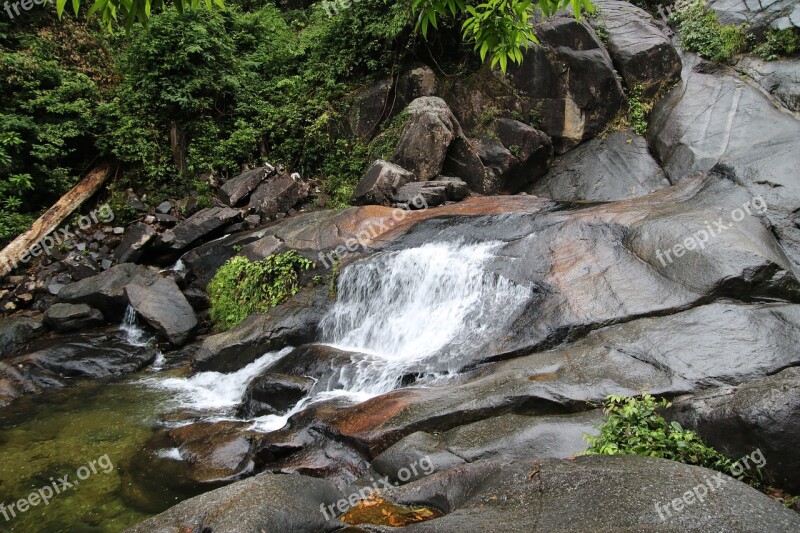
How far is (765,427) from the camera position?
3.51m

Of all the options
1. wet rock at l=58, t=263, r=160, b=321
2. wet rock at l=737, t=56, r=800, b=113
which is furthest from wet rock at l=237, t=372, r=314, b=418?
wet rock at l=737, t=56, r=800, b=113

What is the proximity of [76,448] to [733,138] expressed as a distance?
14.2 m

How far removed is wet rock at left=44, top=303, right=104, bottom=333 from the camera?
10.4 meters

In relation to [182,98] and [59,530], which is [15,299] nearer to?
[182,98]

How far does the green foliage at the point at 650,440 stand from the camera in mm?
3803

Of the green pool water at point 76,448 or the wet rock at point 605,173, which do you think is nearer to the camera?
the green pool water at point 76,448

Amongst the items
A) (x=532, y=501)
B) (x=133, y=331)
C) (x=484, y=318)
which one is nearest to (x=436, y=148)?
(x=484, y=318)

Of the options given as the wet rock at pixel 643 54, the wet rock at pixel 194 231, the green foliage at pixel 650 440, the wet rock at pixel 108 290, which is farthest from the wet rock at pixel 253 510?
the wet rock at pixel 643 54

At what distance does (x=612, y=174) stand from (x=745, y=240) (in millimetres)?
6405

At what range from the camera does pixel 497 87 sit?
14453 millimetres

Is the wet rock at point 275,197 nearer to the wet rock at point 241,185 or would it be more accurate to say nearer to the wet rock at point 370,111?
the wet rock at point 241,185

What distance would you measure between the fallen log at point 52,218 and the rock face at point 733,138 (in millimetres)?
Result: 15235

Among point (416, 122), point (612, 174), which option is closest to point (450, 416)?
point (416, 122)

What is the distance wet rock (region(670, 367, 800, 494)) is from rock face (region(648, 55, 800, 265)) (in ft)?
17.7
